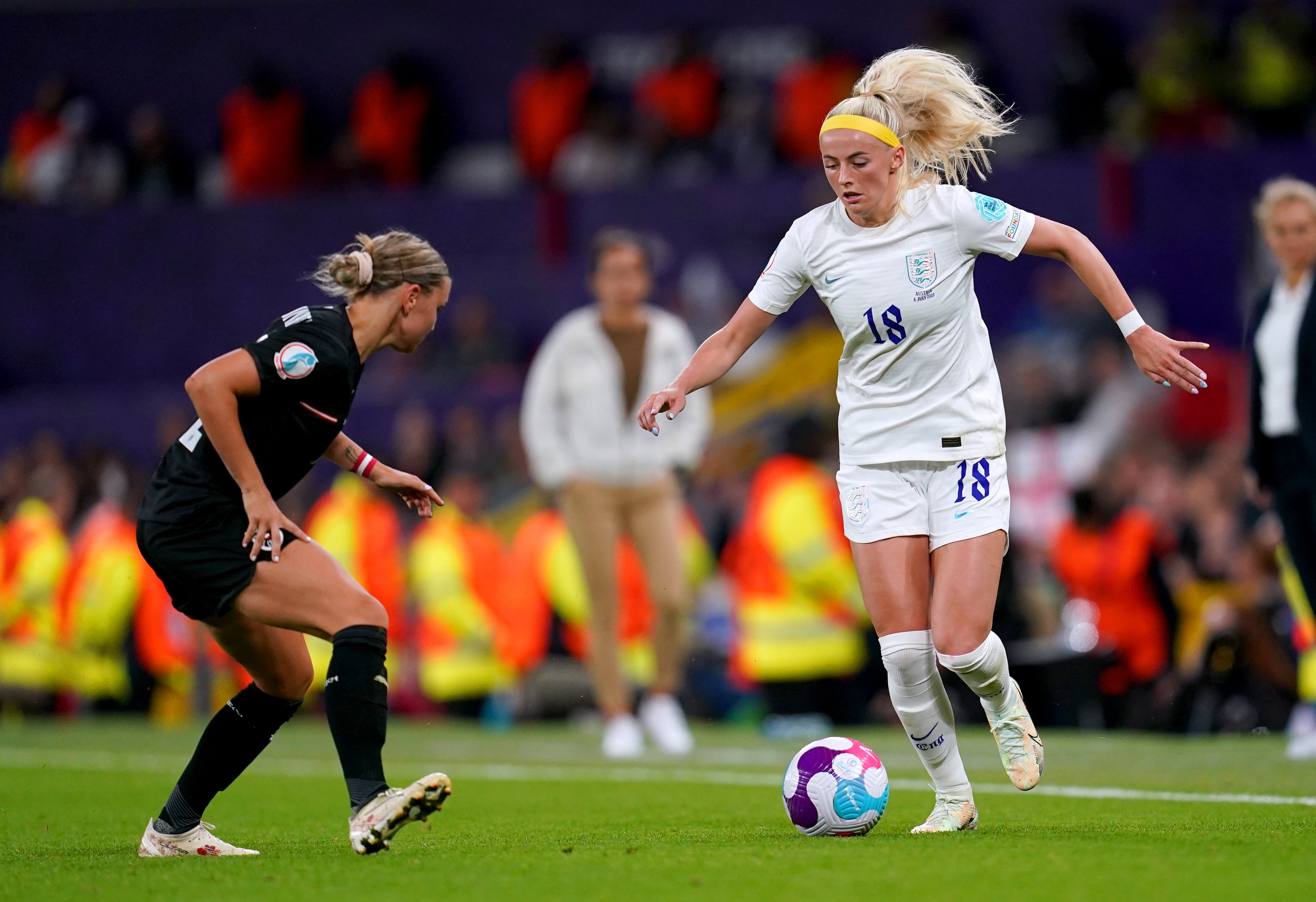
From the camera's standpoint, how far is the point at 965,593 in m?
5.61

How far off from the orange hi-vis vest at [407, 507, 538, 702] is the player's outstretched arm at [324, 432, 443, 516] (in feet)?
24.6

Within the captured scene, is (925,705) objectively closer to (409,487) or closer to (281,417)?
(409,487)

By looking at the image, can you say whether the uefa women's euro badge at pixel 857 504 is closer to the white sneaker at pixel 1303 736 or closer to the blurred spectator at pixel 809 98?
the white sneaker at pixel 1303 736

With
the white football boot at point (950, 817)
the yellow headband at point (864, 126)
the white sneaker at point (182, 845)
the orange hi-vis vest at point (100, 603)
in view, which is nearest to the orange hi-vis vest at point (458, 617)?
the orange hi-vis vest at point (100, 603)

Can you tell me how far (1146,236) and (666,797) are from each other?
33.8 ft

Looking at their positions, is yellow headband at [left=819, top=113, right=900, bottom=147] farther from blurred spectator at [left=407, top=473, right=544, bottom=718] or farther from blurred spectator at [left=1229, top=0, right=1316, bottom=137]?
blurred spectator at [left=1229, top=0, right=1316, bottom=137]

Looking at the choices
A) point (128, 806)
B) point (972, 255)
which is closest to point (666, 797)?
point (128, 806)

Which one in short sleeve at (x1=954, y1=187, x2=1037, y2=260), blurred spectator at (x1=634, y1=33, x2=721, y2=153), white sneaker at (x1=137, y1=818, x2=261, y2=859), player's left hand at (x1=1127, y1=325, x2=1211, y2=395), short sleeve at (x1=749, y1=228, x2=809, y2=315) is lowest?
white sneaker at (x1=137, y1=818, x2=261, y2=859)

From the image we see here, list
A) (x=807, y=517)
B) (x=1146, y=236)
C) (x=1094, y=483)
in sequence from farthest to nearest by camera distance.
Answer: (x=1146, y=236), (x=1094, y=483), (x=807, y=517)

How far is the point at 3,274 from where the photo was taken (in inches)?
810

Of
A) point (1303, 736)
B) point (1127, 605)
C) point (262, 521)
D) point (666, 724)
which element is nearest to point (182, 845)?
point (262, 521)

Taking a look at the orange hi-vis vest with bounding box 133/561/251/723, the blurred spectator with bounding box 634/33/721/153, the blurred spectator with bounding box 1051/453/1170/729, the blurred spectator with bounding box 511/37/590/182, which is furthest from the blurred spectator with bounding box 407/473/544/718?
the blurred spectator with bounding box 511/37/590/182

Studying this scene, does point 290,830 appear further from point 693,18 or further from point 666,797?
point 693,18

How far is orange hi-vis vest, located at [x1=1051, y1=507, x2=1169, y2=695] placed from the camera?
11453 mm
